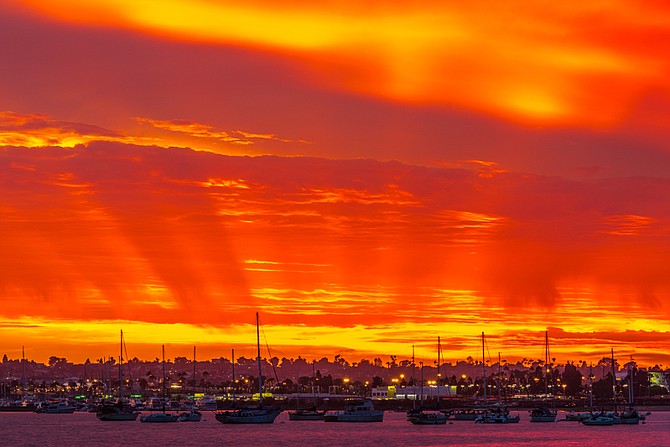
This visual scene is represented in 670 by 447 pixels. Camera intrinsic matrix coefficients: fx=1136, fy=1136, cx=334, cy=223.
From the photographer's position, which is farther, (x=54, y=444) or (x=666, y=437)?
(x=666, y=437)

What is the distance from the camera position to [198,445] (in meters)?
174

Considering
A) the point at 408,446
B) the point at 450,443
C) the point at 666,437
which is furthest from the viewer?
the point at 666,437

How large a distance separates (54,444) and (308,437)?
1730 inches

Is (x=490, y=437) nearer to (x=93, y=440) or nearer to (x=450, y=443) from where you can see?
(x=450, y=443)

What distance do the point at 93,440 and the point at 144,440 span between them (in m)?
8.86

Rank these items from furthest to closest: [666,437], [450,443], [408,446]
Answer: [666,437]
[450,443]
[408,446]

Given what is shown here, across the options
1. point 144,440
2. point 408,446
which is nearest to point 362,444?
point 408,446

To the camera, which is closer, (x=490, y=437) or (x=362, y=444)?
(x=362, y=444)

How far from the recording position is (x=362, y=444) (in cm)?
17450

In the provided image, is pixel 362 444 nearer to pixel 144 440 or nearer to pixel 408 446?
pixel 408 446

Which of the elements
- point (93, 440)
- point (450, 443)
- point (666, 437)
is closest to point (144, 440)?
Result: point (93, 440)

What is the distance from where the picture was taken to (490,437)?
199750 millimetres

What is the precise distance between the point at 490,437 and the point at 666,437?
30.0m

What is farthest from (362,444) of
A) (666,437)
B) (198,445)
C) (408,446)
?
(666,437)
